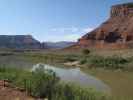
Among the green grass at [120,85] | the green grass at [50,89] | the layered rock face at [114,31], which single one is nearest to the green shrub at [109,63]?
the green grass at [120,85]

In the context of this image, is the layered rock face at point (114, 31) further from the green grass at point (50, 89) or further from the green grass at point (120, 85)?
the green grass at point (50, 89)

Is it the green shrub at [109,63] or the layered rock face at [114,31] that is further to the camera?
the layered rock face at [114,31]

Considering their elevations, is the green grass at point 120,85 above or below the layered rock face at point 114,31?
below

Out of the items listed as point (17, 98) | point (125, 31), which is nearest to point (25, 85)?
point (17, 98)

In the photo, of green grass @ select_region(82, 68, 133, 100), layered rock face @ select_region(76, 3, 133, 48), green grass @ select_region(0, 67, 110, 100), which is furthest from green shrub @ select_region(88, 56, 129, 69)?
layered rock face @ select_region(76, 3, 133, 48)

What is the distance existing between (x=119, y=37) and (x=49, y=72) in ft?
304

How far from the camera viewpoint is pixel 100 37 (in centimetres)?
10862

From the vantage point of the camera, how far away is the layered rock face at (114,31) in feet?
326

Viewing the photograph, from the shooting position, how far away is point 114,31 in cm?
10700

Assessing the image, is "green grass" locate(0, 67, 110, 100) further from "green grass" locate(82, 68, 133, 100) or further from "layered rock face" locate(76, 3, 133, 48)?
"layered rock face" locate(76, 3, 133, 48)

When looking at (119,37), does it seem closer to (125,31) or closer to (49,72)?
(125,31)

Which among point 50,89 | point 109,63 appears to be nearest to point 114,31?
point 109,63

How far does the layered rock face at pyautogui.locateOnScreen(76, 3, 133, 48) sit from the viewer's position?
9938 centimetres

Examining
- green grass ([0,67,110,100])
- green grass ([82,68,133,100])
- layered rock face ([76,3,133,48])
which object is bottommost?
green grass ([82,68,133,100])
